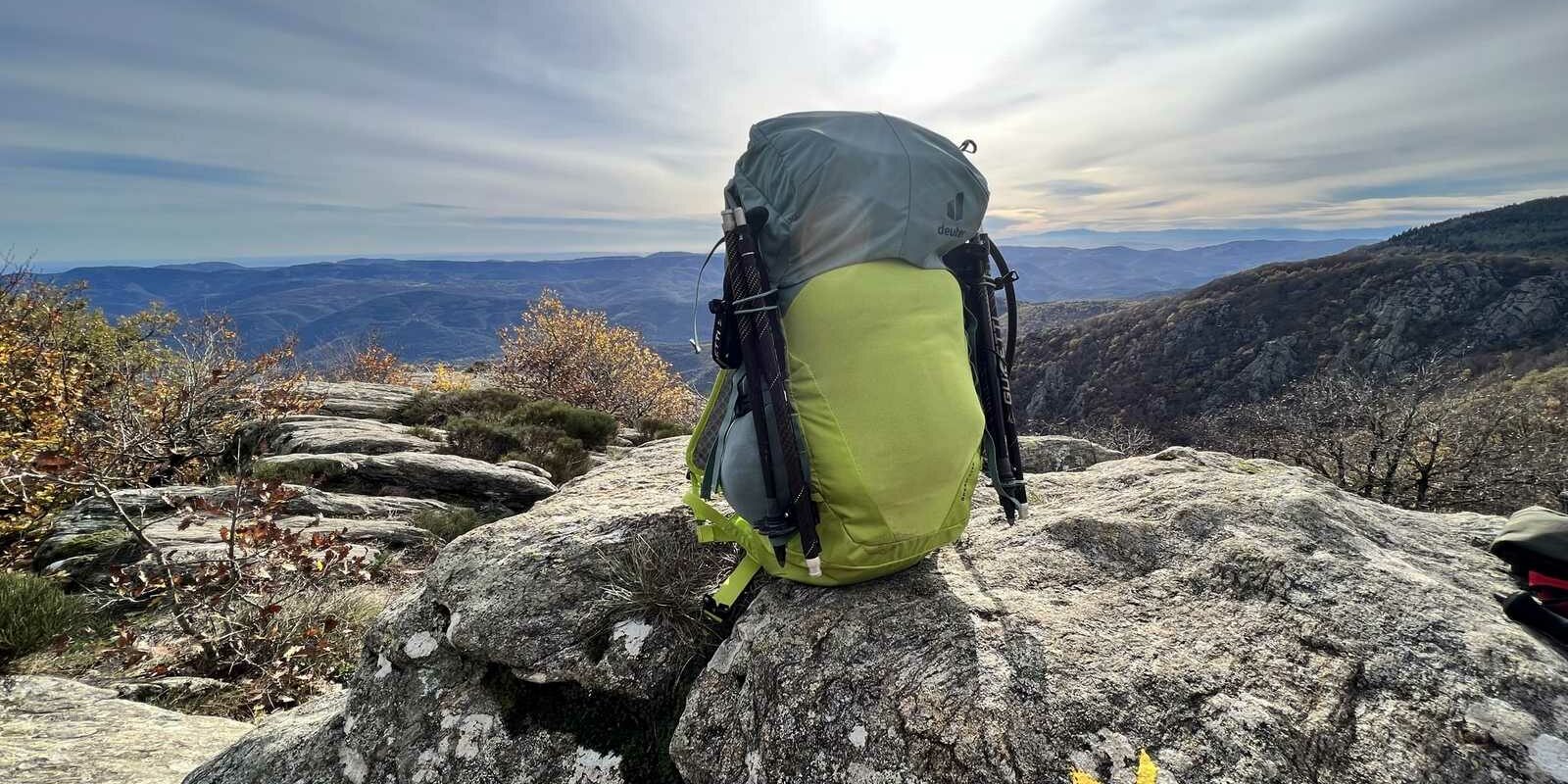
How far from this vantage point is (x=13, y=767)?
322 cm

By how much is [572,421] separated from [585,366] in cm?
1426

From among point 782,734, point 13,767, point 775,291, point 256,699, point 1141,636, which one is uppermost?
point 775,291

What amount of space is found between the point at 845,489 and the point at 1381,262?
13239 cm

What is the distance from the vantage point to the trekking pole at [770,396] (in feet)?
8.66

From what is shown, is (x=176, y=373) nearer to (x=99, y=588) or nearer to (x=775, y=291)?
(x=99, y=588)

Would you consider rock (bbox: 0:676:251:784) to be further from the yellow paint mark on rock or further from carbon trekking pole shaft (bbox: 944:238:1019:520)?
carbon trekking pole shaft (bbox: 944:238:1019:520)

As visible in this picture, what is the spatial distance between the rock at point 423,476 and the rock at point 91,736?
6.82 m

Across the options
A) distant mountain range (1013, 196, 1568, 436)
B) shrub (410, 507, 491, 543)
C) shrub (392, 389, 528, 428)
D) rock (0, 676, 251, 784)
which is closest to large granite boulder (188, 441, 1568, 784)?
rock (0, 676, 251, 784)

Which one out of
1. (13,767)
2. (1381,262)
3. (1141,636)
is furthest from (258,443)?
(1381,262)

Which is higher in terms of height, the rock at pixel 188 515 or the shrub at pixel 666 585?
the shrub at pixel 666 585

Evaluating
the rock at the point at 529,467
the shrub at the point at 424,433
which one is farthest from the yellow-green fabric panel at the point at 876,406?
the shrub at the point at 424,433

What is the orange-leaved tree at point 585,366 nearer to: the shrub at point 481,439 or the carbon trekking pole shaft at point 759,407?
the shrub at point 481,439

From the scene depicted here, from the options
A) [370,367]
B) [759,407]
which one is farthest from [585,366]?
[759,407]

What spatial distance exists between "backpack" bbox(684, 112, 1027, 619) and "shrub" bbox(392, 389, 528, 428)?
1714 centimetres
